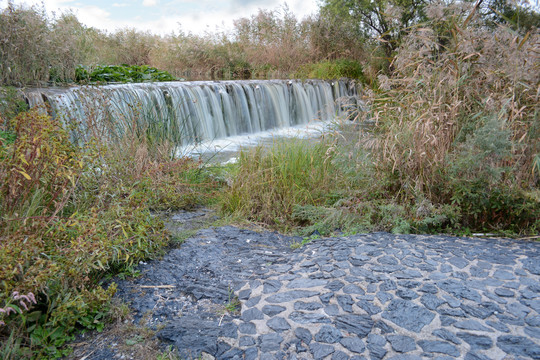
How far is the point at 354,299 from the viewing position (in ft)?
7.10

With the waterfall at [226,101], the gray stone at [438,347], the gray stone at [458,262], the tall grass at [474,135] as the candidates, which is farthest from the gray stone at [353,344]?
the waterfall at [226,101]

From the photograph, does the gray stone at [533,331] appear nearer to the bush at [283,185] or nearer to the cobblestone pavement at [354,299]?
the cobblestone pavement at [354,299]

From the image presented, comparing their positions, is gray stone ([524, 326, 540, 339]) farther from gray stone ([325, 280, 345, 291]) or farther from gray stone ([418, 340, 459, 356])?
gray stone ([325, 280, 345, 291])

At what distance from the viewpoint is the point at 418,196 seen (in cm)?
333

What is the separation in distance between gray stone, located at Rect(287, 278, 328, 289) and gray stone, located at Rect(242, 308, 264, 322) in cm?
28

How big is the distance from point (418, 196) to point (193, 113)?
605 centimetres

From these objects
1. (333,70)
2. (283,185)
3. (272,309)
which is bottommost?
(272,309)

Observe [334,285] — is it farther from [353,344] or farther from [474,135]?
[474,135]

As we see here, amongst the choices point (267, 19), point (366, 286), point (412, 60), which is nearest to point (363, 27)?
point (267, 19)

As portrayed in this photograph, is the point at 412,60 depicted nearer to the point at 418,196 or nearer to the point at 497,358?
the point at 418,196

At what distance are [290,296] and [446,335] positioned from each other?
2.72 feet

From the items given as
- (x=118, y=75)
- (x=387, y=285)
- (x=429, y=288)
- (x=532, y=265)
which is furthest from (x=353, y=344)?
(x=118, y=75)

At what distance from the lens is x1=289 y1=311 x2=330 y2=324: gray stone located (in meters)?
2.00

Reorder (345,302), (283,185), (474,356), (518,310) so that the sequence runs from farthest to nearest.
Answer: (283,185) < (345,302) < (518,310) < (474,356)
